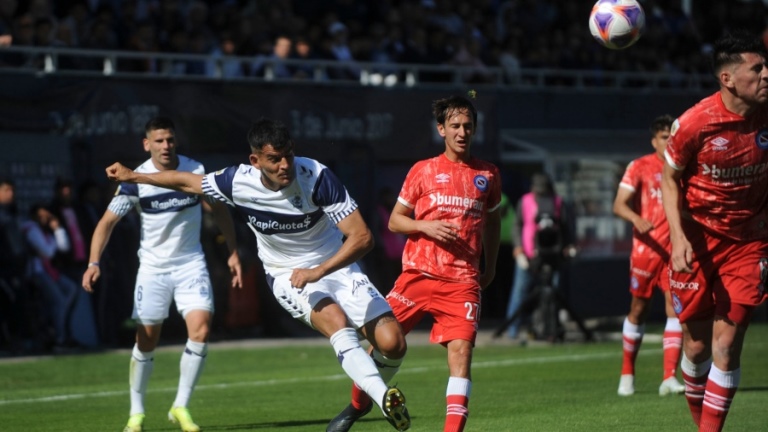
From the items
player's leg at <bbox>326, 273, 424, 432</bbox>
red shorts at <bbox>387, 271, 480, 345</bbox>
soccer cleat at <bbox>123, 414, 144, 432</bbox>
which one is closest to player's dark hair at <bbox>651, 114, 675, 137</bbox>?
red shorts at <bbox>387, 271, 480, 345</bbox>

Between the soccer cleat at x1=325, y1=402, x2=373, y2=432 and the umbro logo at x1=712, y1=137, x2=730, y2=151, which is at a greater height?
the umbro logo at x1=712, y1=137, x2=730, y2=151

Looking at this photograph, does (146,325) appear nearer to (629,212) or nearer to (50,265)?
(629,212)

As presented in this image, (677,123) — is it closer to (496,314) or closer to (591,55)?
(496,314)

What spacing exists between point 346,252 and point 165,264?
2.77 meters

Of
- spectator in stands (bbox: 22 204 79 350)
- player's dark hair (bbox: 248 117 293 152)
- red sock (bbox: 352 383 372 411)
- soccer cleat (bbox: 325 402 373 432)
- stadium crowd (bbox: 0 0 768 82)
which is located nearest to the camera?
player's dark hair (bbox: 248 117 293 152)

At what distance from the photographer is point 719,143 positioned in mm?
8109

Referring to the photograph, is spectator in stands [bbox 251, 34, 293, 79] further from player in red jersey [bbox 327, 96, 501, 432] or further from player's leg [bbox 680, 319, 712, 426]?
player's leg [bbox 680, 319, 712, 426]

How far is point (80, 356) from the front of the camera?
56.6ft

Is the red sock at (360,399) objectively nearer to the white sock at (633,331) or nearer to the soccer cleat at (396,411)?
the soccer cleat at (396,411)

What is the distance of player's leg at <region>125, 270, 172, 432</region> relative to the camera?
1063 cm

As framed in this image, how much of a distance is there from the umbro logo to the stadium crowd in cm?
1096

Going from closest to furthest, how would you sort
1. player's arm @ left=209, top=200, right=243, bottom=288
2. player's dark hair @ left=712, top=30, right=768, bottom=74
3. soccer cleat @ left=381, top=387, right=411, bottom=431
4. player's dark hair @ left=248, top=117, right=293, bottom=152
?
1. soccer cleat @ left=381, top=387, right=411, bottom=431
2. player's dark hair @ left=712, top=30, right=768, bottom=74
3. player's dark hair @ left=248, top=117, right=293, bottom=152
4. player's arm @ left=209, top=200, right=243, bottom=288

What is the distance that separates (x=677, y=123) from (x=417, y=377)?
22.8 feet

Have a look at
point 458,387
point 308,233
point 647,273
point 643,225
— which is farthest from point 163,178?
point 647,273
